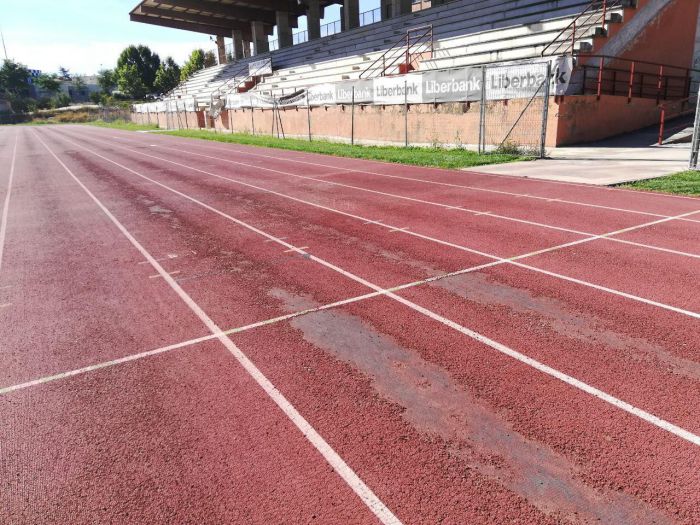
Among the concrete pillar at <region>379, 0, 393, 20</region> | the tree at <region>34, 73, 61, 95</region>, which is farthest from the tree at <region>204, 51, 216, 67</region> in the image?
the tree at <region>34, 73, 61, 95</region>

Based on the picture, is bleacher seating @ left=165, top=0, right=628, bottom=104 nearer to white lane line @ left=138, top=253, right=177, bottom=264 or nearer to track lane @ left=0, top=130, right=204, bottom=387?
white lane line @ left=138, top=253, right=177, bottom=264

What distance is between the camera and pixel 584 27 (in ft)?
66.6

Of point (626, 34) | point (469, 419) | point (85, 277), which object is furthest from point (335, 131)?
point (469, 419)

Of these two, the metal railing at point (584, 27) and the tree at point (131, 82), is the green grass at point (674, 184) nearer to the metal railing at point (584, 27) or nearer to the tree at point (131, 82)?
the metal railing at point (584, 27)

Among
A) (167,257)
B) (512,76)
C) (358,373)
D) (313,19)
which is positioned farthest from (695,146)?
(313,19)

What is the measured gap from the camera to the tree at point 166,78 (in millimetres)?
107356

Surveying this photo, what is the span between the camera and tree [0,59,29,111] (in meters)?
124

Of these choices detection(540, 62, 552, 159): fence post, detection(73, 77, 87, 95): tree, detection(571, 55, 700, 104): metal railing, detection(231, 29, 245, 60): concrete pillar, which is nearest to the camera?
detection(540, 62, 552, 159): fence post

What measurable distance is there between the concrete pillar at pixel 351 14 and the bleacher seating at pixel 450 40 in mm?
2419

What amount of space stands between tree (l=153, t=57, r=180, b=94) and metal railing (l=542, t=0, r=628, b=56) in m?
101

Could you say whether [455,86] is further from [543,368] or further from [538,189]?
[543,368]

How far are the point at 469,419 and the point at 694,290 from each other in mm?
3915

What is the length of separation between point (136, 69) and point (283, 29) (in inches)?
2897

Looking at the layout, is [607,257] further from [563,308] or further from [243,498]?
[243,498]
